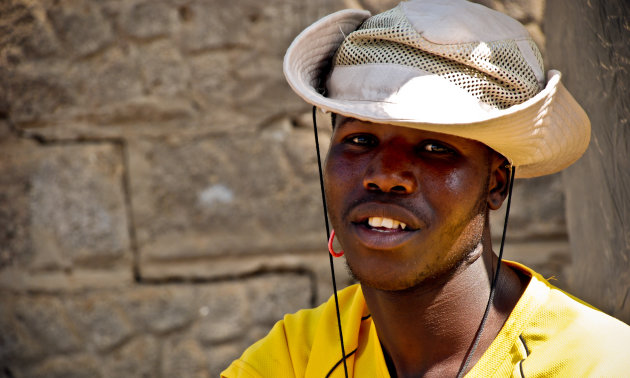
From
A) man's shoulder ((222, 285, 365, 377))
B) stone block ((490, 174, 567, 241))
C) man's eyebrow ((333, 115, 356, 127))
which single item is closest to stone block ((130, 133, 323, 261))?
stone block ((490, 174, 567, 241))

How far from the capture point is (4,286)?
3.29 meters

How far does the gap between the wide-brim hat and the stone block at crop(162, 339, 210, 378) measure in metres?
1.77

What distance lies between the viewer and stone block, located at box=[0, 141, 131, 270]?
129 inches

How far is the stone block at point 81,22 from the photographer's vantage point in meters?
3.19

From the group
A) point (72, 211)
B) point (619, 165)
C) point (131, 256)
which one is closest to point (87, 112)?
point (72, 211)

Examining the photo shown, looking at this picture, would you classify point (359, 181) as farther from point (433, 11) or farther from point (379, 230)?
point (433, 11)

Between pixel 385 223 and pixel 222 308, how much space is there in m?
1.65

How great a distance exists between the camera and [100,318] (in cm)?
329

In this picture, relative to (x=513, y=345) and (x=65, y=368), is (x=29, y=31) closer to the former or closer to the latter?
(x=65, y=368)

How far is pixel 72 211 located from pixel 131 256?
33cm

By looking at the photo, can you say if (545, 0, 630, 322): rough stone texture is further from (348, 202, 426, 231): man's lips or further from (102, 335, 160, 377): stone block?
(102, 335, 160, 377): stone block

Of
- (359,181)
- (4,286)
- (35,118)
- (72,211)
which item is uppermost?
(359,181)

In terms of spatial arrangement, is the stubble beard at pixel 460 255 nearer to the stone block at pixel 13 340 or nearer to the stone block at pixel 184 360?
the stone block at pixel 184 360

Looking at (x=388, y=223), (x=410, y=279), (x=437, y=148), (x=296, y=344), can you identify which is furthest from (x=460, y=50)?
(x=296, y=344)
